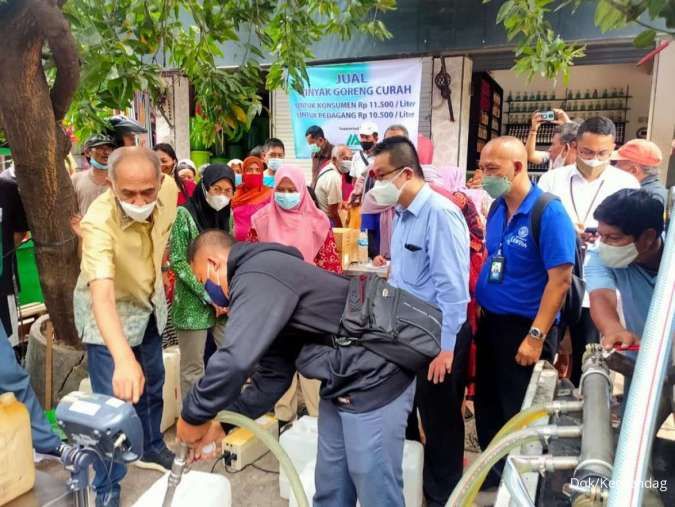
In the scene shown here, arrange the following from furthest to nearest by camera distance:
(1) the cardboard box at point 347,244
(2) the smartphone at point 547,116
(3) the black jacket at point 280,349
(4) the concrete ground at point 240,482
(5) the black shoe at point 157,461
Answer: (2) the smartphone at point 547,116, (1) the cardboard box at point 347,244, (5) the black shoe at point 157,461, (4) the concrete ground at point 240,482, (3) the black jacket at point 280,349

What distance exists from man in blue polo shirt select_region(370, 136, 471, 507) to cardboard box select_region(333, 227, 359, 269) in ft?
4.61

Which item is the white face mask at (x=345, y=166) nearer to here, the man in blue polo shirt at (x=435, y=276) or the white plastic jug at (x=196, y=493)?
the man in blue polo shirt at (x=435, y=276)

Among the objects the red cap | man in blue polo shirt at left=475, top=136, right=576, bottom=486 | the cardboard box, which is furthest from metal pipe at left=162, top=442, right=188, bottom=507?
the red cap

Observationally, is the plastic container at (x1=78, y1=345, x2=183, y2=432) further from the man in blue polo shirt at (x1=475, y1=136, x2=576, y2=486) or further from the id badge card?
the id badge card

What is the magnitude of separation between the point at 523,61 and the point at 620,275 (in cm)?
110

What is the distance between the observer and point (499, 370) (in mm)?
2592

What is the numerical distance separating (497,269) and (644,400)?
179 cm

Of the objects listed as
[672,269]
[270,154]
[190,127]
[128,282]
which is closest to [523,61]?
[672,269]

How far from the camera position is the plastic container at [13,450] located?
77.7 inches

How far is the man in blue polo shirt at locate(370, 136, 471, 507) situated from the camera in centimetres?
238

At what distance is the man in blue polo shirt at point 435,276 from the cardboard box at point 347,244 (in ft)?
4.61

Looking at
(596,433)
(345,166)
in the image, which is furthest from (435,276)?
(345,166)

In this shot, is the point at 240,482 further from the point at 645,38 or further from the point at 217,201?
the point at 645,38

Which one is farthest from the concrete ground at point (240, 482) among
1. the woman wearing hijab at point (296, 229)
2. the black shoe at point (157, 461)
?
the woman wearing hijab at point (296, 229)
